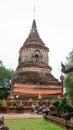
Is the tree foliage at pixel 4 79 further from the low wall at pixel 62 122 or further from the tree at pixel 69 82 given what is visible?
the low wall at pixel 62 122

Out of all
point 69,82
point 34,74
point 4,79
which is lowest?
point 69,82

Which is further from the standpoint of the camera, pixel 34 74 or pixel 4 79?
pixel 4 79

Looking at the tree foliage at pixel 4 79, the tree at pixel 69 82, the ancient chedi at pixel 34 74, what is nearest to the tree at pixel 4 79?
the tree foliage at pixel 4 79

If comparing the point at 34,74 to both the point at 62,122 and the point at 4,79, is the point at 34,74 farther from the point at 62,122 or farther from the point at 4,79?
the point at 62,122

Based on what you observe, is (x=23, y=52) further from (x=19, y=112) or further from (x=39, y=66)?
(x=19, y=112)

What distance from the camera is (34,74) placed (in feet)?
176

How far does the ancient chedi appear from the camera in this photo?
1941 inches

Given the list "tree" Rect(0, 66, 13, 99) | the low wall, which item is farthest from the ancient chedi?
the low wall

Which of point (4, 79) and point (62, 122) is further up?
point (4, 79)

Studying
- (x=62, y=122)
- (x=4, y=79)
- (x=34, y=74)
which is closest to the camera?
(x=62, y=122)

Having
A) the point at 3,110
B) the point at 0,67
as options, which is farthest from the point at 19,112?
the point at 0,67

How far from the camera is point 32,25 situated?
61406mm

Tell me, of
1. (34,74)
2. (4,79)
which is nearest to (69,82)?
(34,74)

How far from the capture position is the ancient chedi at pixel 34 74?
162 feet
